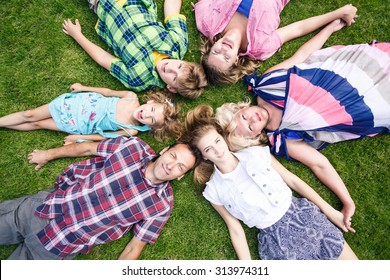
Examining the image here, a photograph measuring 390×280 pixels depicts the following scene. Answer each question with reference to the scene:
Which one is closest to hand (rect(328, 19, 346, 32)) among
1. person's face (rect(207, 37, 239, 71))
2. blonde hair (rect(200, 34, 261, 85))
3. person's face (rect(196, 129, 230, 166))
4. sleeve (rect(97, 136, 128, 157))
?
blonde hair (rect(200, 34, 261, 85))

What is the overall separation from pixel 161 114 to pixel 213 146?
69 centimetres

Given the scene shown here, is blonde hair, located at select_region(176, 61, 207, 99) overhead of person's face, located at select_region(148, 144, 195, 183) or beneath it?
overhead

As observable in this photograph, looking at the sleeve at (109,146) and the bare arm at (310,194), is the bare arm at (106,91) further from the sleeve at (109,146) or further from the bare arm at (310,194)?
the bare arm at (310,194)

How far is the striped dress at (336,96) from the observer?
364 centimetres

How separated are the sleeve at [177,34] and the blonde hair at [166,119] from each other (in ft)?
1.62

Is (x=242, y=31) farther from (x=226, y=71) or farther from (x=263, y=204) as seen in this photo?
(x=263, y=204)

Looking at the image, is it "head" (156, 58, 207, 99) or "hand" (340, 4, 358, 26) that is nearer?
"head" (156, 58, 207, 99)

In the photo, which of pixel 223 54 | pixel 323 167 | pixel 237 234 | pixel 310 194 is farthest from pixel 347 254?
pixel 223 54

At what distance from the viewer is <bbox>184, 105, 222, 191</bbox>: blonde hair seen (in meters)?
3.65

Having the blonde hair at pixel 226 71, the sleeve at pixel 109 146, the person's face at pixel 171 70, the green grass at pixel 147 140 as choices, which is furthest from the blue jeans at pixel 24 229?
the blonde hair at pixel 226 71

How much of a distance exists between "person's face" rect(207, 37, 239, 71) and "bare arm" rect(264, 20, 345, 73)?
21.6 inches

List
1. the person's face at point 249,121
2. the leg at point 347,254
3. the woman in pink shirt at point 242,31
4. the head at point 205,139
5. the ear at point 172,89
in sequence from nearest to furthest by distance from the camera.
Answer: the head at point 205,139
the leg at point 347,254
the person's face at point 249,121
the woman in pink shirt at point 242,31
the ear at point 172,89

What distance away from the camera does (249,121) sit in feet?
12.2

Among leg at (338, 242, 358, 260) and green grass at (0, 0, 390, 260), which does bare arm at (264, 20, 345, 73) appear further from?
leg at (338, 242, 358, 260)
